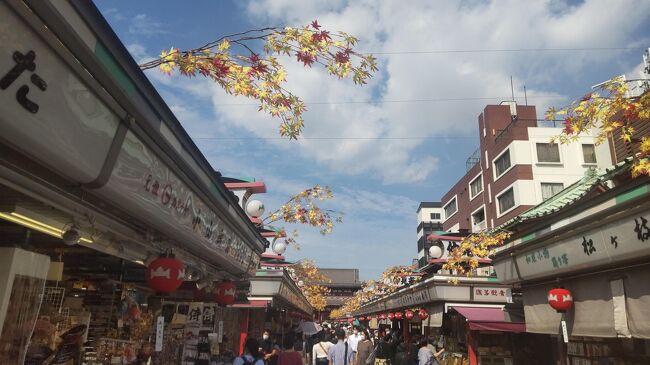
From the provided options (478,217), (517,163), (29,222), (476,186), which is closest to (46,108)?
(29,222)

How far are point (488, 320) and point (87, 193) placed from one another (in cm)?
1579

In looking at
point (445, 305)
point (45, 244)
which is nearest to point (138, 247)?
point (45, 244)

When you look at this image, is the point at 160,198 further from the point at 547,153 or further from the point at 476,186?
the point at 476,186

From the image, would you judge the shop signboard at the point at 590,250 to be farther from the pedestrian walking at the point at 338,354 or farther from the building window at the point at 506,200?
the building window at the point at 506,200

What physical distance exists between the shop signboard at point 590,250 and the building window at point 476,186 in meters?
40.6

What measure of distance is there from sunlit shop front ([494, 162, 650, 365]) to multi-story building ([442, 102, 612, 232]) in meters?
28.5

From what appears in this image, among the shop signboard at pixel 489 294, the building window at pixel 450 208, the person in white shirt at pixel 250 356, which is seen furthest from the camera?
the building window at pixel 450 208

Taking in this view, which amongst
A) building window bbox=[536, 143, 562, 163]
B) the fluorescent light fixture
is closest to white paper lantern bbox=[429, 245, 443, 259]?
building window bbox=[536, 143, 562, 163]

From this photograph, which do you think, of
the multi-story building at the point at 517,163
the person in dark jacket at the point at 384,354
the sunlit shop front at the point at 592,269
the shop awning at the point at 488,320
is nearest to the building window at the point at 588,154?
the multi-story building at the point at 517,163

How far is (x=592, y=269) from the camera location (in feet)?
25.5

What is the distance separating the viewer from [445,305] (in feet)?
65.3

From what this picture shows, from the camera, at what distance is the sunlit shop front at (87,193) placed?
8.71ft

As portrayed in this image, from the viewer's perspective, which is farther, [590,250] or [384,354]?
[384,354]

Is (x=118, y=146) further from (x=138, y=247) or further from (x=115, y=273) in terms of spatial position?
(x=115, y=273)
